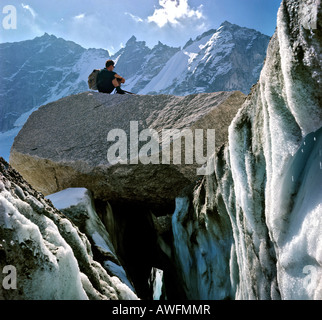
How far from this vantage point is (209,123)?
4762mm

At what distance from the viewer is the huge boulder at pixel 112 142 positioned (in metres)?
4.86

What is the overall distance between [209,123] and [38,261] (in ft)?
12.3

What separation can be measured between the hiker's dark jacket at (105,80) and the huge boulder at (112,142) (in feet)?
2.02

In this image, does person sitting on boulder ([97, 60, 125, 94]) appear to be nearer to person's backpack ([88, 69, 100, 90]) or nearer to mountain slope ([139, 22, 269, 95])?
person's backpack ([88, 69, 100, 90])

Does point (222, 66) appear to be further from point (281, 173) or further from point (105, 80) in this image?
point (281, 173)

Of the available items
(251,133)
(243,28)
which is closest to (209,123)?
(251,133)

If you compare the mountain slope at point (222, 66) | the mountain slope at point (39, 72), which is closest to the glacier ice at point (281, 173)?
the mountain slope at point (222, 66)

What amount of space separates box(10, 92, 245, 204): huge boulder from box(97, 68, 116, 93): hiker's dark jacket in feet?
2.02

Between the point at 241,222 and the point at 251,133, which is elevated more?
the point at 251,133

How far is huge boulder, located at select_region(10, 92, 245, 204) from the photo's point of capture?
4.86m

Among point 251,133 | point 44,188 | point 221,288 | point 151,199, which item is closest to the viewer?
point 251,133

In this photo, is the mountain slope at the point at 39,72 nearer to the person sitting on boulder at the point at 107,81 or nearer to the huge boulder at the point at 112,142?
the person sitting on boulder at the point at 107,81

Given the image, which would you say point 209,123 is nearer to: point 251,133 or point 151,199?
point 151,199

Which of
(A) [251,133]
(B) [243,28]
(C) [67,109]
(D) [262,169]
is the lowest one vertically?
(D) [262,169]
